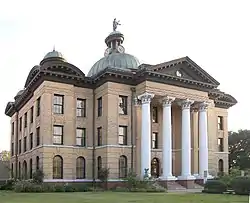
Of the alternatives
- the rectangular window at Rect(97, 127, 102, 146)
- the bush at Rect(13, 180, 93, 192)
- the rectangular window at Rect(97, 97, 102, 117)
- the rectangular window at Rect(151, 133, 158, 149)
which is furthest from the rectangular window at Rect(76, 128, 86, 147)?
the rectangular window at Rect(151, 133, 158, 149)

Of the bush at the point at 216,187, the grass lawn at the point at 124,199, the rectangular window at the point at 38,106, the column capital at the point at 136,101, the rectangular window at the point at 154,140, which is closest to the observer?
the grass lawn at the point at 124,199

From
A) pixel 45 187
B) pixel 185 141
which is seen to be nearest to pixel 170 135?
pixel 185 141

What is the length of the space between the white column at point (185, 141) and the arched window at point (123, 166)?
6036mm

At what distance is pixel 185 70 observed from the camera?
43.7m

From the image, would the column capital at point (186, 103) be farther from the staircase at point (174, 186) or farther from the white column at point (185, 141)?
the staircase at point (174, 186)

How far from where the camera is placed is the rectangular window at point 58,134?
131ft

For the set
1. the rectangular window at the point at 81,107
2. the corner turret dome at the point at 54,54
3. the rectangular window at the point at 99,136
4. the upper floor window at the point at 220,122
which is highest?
the corner turret dome at the point at 54,54

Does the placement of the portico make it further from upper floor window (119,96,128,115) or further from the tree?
the tree

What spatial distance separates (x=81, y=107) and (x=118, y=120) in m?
4.53

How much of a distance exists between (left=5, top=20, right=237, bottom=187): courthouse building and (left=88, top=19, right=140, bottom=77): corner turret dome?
70cm

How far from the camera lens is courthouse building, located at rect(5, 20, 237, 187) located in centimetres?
3969

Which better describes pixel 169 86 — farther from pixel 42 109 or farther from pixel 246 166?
pixel 246 166

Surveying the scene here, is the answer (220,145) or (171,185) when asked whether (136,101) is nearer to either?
(171,185)

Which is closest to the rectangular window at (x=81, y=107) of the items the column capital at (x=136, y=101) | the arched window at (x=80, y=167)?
the arched window at (x=80, y=167)
